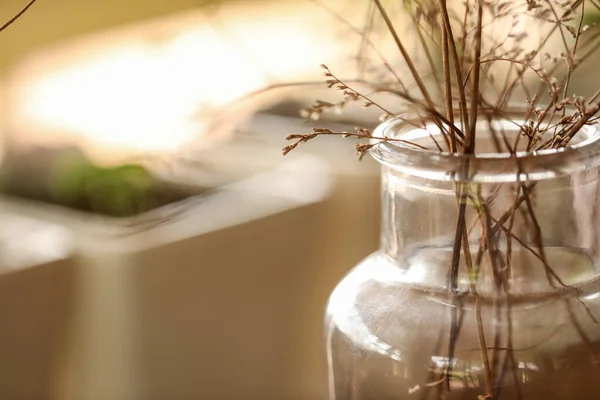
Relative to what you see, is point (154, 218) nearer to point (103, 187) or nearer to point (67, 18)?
point (103, 187)

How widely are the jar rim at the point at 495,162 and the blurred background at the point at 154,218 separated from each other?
326 mm

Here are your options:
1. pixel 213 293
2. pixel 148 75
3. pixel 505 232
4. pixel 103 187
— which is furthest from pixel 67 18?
pixel 505 232

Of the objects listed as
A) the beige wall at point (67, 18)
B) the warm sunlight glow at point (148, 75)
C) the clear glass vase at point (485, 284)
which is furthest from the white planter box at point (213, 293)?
the clear glass vase at point (485, 284)

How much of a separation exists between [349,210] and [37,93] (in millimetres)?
597

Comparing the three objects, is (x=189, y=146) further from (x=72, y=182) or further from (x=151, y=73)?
(x=151, y=73)

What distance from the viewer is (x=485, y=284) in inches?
14.1

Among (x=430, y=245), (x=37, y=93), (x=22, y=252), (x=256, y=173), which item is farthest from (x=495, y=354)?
(x=37, y=93)

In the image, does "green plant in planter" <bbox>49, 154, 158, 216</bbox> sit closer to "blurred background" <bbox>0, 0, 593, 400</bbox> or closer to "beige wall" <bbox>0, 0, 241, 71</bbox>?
"blurred background" <bbox>0, 0, 593, 400</bbox>

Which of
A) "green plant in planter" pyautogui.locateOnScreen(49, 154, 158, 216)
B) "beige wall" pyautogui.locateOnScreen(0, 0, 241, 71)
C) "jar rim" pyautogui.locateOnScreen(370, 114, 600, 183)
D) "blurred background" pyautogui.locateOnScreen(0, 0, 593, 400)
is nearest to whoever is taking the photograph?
"jar rim" pyautogui.locateOnScreen(370, 114, 600, 183)

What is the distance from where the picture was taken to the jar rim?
13.1 inches

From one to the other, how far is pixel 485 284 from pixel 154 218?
713 millimetres

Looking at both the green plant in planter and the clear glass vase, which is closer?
the clear glass vase

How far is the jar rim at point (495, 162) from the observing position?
0.33 m

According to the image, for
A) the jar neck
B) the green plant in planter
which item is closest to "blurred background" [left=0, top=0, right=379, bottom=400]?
the green plant in planter
